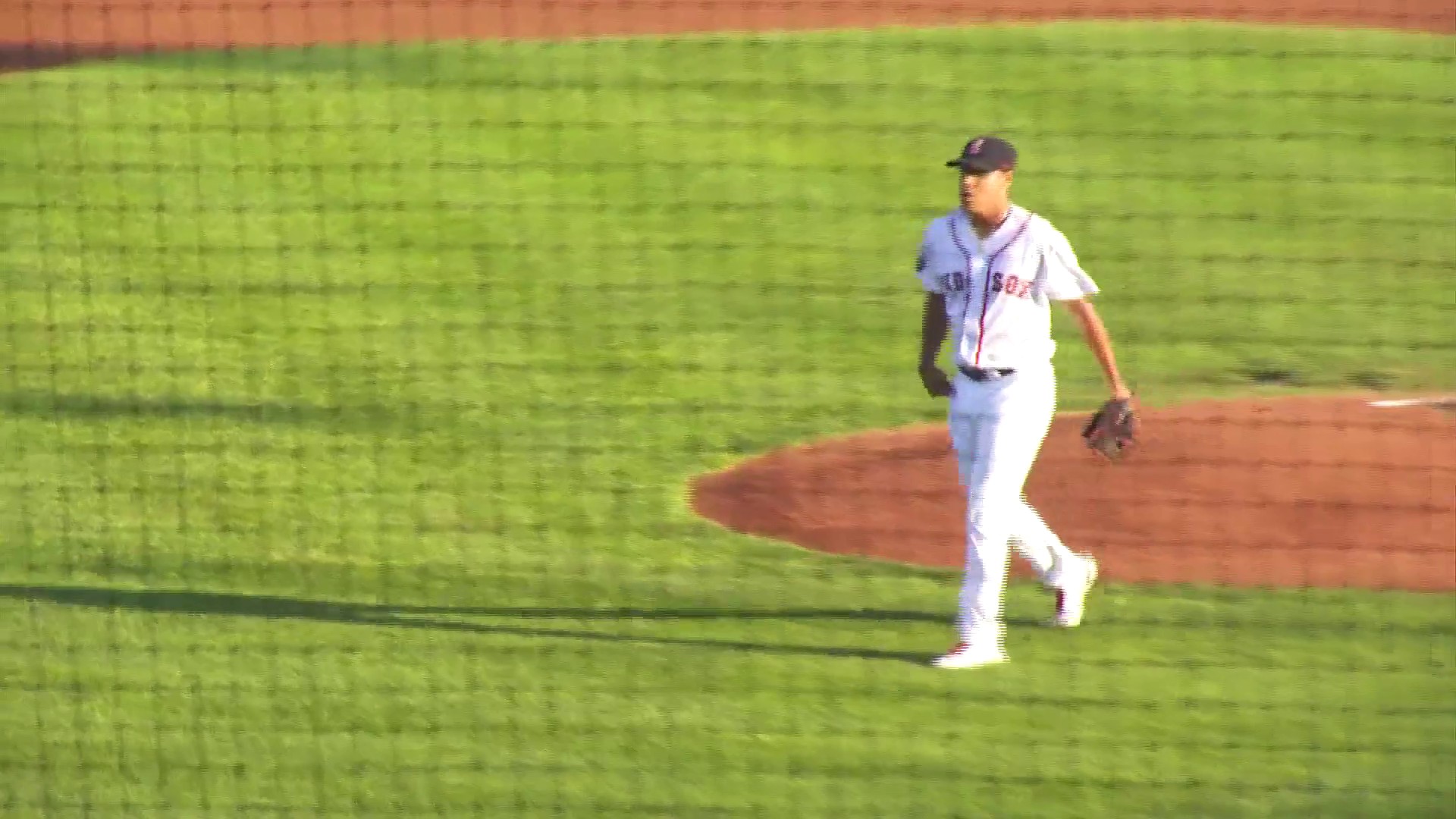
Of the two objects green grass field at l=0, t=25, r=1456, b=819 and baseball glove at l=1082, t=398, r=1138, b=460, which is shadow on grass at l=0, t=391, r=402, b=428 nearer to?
green grass field at l=0, t=25, r=1456, b=819

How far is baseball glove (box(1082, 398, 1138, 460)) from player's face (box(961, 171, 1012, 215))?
708mm

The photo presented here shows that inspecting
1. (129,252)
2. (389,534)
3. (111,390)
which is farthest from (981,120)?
(389,534)

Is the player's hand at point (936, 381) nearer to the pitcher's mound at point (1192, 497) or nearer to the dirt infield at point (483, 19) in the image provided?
the pitcher's mound at point (1192, 497)

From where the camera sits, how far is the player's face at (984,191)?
18.7 feet

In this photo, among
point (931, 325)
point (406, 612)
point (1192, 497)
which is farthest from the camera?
point (1192, 497)

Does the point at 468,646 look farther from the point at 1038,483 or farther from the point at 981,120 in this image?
the point at 981,120

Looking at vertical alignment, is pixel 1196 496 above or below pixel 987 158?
below

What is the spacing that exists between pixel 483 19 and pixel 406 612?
11.3 m

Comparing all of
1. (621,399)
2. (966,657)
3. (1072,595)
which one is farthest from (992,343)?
(621,399)

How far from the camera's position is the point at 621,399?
10.4 metres

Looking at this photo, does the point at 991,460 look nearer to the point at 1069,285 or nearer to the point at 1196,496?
the point at 1069,285

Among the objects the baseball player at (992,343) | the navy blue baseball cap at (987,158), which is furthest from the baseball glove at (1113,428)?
the navy blue baseball cap at (987,158)

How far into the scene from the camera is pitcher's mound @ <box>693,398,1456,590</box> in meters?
7.48

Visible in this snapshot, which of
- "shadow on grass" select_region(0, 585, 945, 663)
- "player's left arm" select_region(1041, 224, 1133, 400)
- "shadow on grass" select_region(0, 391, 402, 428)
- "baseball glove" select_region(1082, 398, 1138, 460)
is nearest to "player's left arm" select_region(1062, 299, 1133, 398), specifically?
"player's left arm" select_region(1041, 224, 1133, 400)
